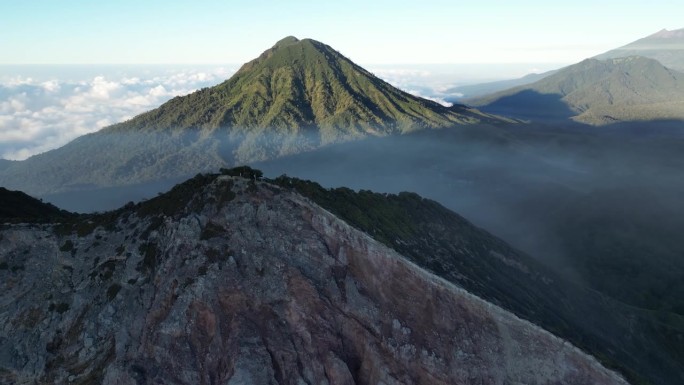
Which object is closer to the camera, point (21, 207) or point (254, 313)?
point (254, 313)

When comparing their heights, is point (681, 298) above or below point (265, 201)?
below

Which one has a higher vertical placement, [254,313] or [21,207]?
[254,313]

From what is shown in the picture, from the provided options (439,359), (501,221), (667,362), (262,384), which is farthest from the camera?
(501,221)

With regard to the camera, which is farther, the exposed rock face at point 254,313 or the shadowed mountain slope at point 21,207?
the shadowed mountain slope at point 21,207

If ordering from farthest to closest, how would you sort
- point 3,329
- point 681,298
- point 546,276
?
point 681,298
point 546,276
point 3,329

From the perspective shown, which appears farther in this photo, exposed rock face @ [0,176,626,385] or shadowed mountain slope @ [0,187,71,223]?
shadowed mountain slope @ [0,187,71,223]

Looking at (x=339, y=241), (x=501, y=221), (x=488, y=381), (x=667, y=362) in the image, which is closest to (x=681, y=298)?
(x=667, y=362)

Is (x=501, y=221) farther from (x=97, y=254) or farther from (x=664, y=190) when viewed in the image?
(x=97, y=254)

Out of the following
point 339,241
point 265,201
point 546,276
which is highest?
point 265,201
